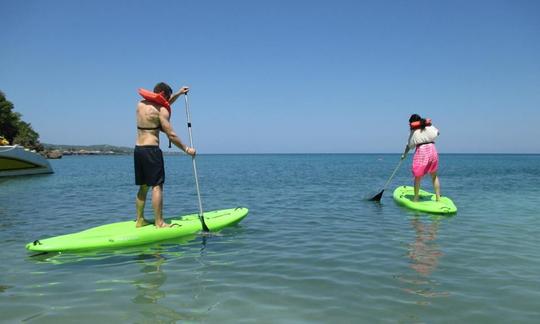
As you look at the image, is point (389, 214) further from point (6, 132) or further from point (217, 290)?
point (6, 132)

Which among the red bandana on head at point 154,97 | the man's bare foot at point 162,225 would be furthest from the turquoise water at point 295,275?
the red bandana on head at point 154,97

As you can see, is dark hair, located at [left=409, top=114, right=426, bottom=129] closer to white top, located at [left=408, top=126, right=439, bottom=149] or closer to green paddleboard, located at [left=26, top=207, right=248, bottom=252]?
white top, located at [left=408, top=126, right=439, bottom=149]

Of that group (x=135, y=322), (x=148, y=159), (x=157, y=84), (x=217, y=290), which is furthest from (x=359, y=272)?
(x=157, y=84)

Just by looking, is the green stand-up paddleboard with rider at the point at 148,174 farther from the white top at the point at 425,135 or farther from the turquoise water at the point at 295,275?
the white top at the point at 425,135

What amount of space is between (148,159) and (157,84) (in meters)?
1.38

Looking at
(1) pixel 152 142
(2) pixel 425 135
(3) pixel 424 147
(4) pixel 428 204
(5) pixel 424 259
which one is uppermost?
(2) pixel 425 135

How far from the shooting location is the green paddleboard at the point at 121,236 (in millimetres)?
6199

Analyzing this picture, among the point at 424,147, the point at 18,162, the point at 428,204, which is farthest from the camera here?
the point at 18,162

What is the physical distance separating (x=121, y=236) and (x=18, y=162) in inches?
952

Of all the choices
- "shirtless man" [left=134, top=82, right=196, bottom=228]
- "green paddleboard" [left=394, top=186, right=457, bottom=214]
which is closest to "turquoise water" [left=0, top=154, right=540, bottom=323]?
"green paddleboard" [left=394, top=186, right=457, bottom=214]

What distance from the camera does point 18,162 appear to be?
26.2 meters

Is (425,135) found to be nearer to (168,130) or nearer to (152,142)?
(168,130)

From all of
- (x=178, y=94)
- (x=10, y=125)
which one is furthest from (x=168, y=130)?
(x=10, y=125)

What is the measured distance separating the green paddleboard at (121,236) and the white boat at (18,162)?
21.5 metres
